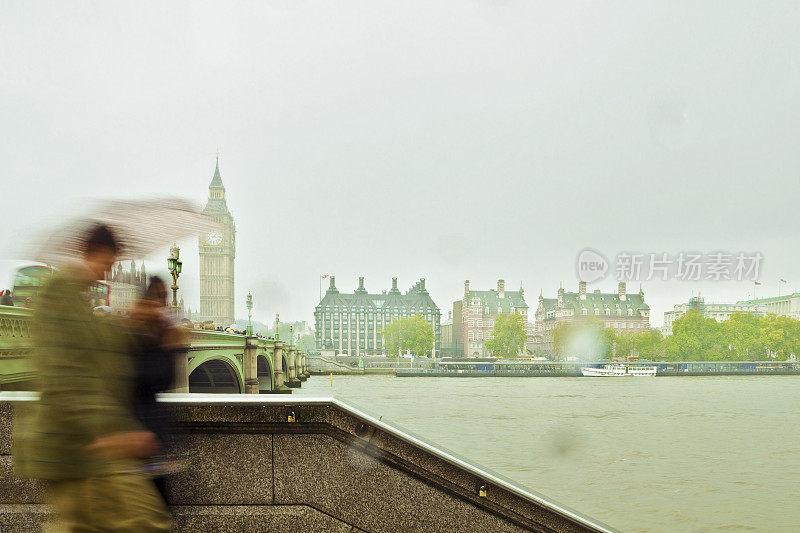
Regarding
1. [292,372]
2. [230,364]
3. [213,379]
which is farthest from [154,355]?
[292,372]

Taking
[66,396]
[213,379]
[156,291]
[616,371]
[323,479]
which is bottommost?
[616,371]

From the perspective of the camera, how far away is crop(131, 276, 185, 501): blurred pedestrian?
2.32m

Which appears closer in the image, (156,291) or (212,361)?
(156,291)

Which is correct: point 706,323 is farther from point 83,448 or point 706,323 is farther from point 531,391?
point 83,448

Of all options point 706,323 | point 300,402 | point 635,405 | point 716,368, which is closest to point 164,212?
point 300,402

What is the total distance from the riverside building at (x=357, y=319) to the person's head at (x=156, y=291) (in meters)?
138

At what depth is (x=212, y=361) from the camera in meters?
35.2

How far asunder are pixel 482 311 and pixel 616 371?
55540 mm

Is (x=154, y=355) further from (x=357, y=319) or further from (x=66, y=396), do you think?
(x=357, y=319)

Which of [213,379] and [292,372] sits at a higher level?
[213,379]

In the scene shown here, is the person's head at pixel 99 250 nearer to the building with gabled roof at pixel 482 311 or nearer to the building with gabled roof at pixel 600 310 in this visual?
the building with gabled roof at pixel 600 310

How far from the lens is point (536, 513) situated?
3.51m

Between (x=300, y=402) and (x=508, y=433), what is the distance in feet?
70.4

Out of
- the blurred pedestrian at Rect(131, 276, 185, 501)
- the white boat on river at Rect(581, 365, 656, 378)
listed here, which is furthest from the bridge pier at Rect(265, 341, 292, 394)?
the blurred pedestrian at Rect(131, 276, 185, 501)
